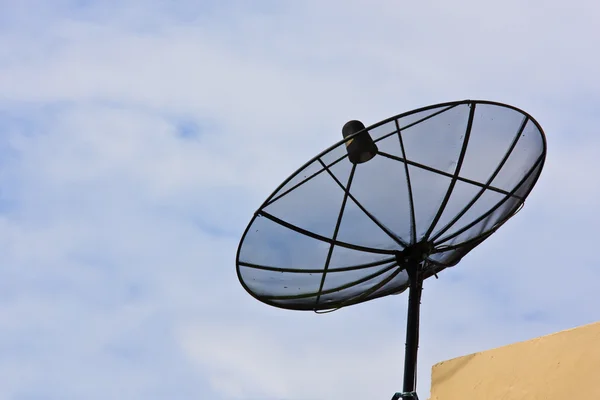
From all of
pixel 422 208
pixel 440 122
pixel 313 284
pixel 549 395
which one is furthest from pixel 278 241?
pixel 549 395

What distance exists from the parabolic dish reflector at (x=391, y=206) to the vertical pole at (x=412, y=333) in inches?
13.6

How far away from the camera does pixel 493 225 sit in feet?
20.6

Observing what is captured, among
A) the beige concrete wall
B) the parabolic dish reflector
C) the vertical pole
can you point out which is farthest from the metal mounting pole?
the beige concrete wall

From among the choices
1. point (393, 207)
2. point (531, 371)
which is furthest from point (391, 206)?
point (531, 371)

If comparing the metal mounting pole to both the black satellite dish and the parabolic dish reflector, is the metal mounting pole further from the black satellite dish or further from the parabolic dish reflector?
the parabolic dish reflector

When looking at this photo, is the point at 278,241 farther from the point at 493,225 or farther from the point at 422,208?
the point at 493,225

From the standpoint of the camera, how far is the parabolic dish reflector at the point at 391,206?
19.5ft

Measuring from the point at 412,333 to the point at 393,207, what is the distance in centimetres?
118

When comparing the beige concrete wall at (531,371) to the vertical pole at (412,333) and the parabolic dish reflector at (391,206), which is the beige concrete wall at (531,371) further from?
the vertical pole at (412,333)

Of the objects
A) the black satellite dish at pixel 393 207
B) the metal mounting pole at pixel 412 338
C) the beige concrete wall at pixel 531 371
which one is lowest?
the metal mounting pole at pixel 412 338

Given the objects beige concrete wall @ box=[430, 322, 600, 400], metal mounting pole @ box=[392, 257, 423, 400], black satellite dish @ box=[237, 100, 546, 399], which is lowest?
metal mounting pole @ box=[392, 257, 423, 400]

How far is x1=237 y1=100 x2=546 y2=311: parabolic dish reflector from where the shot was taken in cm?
593

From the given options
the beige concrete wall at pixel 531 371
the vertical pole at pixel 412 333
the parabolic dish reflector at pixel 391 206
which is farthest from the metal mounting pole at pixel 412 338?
the beige concrete wall at pixel 531 371

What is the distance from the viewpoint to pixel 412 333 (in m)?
5.68
